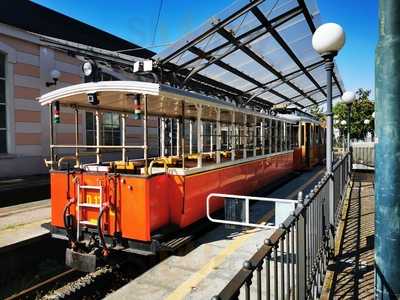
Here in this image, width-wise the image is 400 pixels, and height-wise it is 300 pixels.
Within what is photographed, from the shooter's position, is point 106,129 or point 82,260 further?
point 106,129

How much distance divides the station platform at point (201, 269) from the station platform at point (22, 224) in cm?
291

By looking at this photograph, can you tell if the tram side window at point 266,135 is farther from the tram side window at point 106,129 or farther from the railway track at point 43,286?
the tram side window at point 106,129

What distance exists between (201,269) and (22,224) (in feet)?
15.6

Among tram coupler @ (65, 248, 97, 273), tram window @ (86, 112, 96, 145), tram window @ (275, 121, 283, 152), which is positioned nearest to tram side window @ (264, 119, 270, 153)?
A: tram window @ (275, 121, 283, 152)

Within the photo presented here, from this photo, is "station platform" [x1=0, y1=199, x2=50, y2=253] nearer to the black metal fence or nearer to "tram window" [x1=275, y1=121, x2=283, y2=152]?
the black metal fence

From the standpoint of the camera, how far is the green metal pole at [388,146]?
204 centimetres

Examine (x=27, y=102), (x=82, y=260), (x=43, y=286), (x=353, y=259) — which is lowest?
(x=43, y=286)

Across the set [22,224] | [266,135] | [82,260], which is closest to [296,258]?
[82,260]

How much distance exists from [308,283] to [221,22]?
28.0ft

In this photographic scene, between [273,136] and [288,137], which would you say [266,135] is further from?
[288,137]

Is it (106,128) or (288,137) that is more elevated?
(106,128)

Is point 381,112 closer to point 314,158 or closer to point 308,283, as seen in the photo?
point 308,283

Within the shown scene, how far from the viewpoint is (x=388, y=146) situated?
A: 2.08m

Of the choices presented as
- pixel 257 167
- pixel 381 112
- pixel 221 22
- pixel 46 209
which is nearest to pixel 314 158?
pixel 257 167
